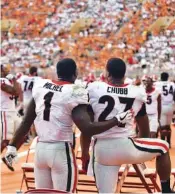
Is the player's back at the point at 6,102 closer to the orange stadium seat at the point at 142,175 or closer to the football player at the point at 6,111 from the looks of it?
the football player at the point at 6,111

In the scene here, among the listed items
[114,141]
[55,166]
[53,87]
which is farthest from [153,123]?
[55,166]

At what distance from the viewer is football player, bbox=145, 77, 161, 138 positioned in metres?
12.9

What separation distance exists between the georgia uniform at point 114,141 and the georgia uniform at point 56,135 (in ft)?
0.85

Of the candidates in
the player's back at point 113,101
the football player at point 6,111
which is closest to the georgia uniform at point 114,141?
the player's back at point 113,101

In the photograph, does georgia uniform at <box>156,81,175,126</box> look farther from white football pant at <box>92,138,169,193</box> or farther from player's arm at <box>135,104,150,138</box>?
white football pant at <box>92,138,169,193</box>

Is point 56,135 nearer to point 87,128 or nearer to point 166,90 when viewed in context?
point 87,128

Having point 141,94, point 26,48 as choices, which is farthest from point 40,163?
point 26,48

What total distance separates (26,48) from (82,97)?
82.4ft

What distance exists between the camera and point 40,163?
234 inches

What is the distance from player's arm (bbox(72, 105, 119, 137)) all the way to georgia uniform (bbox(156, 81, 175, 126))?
8626 millimetres

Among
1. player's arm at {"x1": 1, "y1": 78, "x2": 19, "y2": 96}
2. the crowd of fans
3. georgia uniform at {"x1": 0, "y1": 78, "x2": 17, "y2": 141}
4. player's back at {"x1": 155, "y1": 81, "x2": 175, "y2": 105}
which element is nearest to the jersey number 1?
player's arm at {"x1": 1, "y1": 78, "x2": 19, "y2": 96}

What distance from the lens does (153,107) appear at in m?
13.1

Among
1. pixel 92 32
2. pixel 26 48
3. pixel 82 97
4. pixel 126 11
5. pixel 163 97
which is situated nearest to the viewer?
pixel 82 97

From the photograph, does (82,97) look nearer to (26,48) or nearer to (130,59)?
(130,59)
